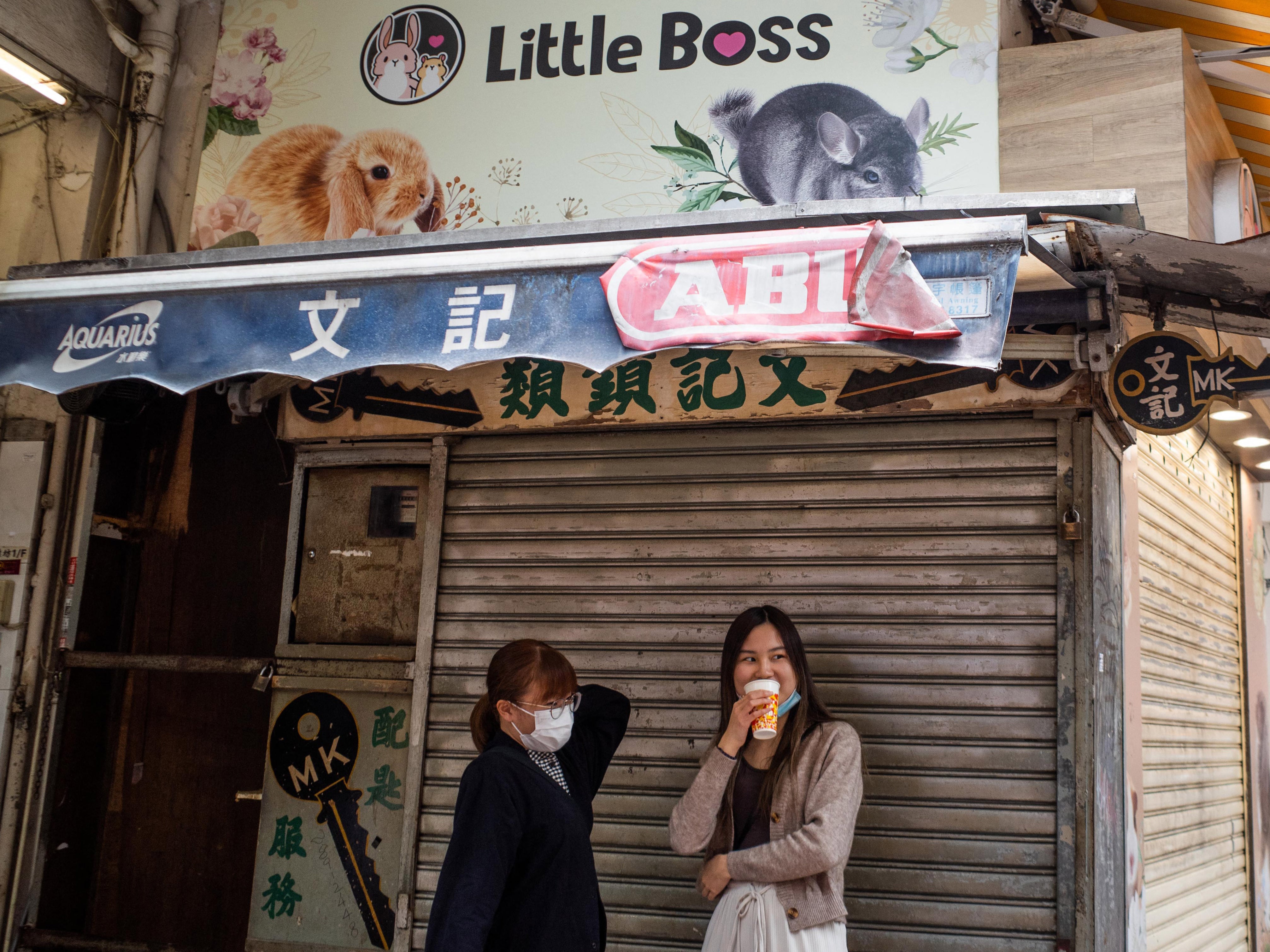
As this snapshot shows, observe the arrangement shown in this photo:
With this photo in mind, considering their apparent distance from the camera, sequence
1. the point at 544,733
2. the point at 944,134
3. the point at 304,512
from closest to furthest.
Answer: the point at 544,733 → the point at 944,134 → the point at 304,512

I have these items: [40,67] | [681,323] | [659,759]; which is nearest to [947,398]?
[681,323]

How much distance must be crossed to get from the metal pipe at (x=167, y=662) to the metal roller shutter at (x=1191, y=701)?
4.41m

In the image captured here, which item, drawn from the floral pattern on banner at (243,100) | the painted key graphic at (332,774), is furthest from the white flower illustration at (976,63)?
the painted key graphic at (332,774)

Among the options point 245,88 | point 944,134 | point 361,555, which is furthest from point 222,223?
point 944,134

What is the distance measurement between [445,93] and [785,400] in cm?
246

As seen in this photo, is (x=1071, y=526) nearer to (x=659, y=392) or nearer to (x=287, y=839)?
(x=659, y=392)

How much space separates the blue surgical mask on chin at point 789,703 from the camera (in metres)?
3.80

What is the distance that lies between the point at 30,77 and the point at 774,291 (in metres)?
4.56

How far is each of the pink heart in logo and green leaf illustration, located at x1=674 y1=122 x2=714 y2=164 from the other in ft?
1.32

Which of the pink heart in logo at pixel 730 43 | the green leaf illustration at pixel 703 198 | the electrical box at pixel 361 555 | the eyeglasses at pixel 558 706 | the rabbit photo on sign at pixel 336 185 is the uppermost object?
the pink heart in logo at pixel 730 43

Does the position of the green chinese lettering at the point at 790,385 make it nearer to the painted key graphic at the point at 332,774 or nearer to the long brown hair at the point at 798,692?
the long brown hair at the point at 798,692

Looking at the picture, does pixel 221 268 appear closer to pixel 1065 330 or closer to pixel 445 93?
pixel 445 93

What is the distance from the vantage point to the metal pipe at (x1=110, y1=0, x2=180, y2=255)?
5.85m

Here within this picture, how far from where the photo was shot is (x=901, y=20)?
484cm
